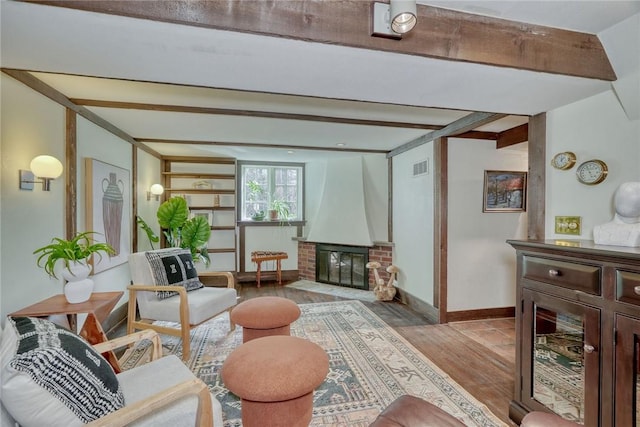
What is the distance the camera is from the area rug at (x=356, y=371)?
6.35 ft

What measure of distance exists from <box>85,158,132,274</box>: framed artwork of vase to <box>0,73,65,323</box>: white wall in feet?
1.38

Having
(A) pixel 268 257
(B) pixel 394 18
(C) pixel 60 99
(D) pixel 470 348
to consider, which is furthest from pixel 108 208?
(D) pixel 470 348

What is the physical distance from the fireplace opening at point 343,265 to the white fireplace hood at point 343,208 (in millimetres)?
151

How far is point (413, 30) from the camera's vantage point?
1447 millimetres

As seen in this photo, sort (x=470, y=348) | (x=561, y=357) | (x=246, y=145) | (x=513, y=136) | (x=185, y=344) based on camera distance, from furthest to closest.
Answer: (x=246, y=145), (x=513, y=136), (x=470, y=348), (x=185, y=344), (x=561, y=357)

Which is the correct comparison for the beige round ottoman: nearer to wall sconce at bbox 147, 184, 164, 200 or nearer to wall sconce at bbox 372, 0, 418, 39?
wall sconce at bbox 372, 0, 418, 39

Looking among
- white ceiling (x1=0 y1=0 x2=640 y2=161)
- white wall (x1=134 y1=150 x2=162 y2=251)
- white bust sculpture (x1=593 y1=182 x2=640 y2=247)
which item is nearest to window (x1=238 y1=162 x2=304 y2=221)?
white wall (x1=134 y1=150 x2=162 y2=251)

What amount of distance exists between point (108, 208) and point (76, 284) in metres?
1.39

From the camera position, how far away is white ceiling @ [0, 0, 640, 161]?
1301 millimetres

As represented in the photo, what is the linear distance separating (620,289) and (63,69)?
2970mm

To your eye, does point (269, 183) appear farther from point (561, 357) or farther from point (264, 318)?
point (561, 357)

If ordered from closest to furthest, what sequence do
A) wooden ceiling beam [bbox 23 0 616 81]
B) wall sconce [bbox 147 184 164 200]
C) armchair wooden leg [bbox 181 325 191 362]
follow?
wooden ceiling beam [bbox 23 0 616 81] < armchair wooden leg [bbox 181 325 191 362] < wall sconce [bbox 147 184 164 200]

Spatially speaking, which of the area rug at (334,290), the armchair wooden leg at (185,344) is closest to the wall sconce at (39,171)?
the armchair wooden leg at (185,344)

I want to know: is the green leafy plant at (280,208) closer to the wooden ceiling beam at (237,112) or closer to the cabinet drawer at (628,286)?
the wooden ceiling beam at (237,112)
